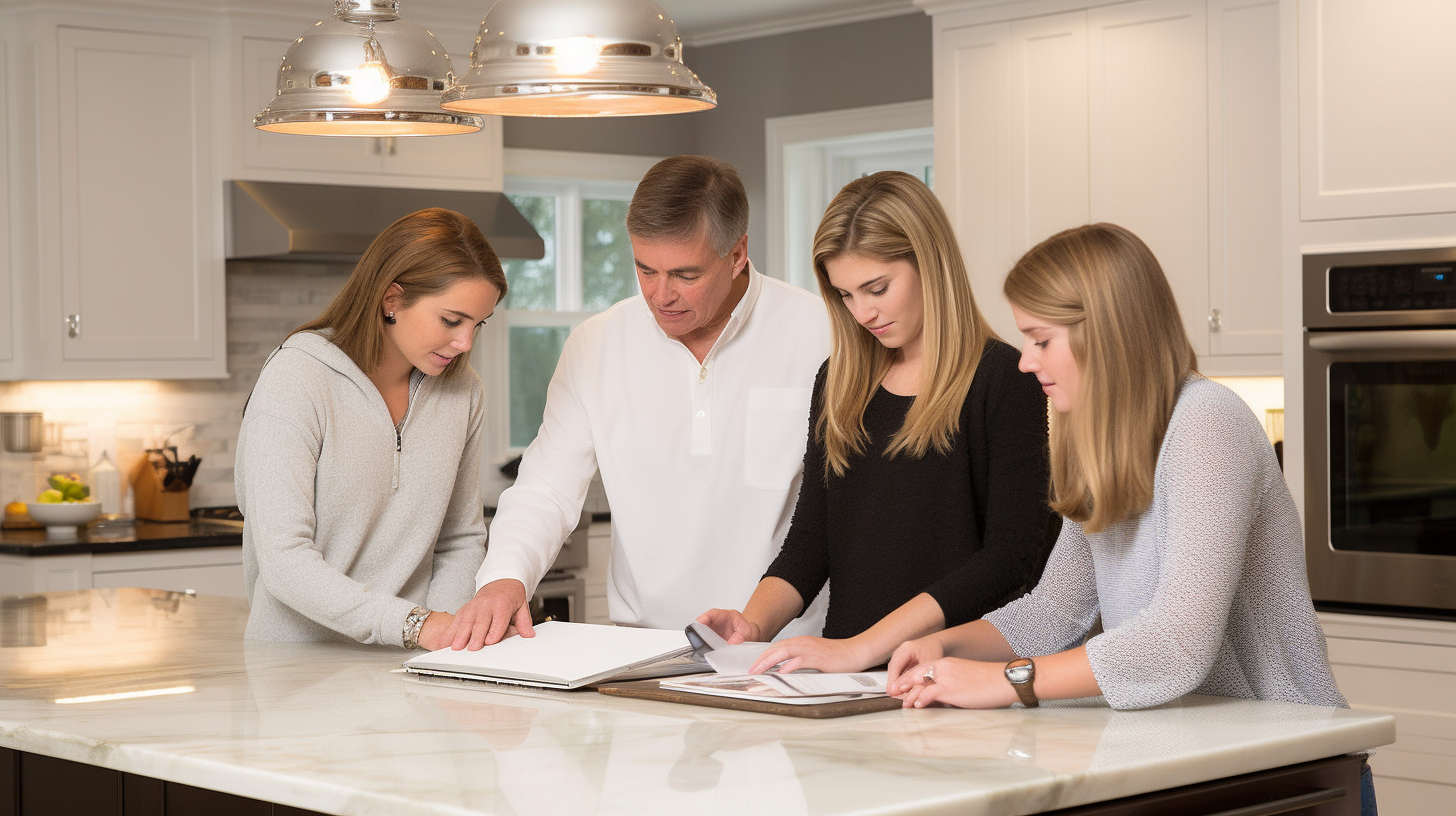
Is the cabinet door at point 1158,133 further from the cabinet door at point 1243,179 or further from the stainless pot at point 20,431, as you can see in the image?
the stainless pot at point 20,431

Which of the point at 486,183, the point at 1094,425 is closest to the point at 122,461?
the point at 486,183

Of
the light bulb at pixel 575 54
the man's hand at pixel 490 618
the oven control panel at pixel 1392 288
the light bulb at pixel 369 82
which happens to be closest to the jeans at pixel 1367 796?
the man's hand at pixel 490 618

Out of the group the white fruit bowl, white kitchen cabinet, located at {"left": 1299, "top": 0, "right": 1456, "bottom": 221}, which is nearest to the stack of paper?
white kitchen cabinet, located at {"left": 1299, "top": 0, "right": 1456, "bottom": 221}

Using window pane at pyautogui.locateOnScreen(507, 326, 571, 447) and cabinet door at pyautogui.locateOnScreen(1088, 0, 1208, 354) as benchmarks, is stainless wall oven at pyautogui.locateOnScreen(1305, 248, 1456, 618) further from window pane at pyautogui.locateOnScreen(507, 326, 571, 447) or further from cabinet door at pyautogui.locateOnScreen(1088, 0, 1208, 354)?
window pane at pyautogui.locateOnScreen(507, 326, 571, 447)

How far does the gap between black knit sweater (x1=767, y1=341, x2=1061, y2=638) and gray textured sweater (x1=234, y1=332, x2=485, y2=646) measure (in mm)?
576

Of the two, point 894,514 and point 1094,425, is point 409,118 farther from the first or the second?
point 1094,425

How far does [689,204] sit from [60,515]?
10.1 ft

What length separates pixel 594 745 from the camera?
5.05ft

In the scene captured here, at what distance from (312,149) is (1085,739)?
4.02 m

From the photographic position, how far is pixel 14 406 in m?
4.90

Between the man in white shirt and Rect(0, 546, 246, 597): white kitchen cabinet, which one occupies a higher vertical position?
the man in white shirt

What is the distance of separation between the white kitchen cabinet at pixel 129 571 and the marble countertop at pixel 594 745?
249 centimetres

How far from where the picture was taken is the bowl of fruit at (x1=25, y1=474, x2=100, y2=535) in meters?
4.63

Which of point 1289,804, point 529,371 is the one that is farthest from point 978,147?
point 1289,804
